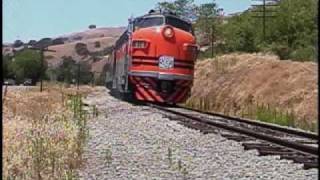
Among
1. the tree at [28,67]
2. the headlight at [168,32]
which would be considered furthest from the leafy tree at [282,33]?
the tree at [28,67]

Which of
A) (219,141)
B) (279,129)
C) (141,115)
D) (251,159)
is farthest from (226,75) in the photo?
(251,159)

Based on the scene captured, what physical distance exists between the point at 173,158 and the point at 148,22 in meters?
16.7

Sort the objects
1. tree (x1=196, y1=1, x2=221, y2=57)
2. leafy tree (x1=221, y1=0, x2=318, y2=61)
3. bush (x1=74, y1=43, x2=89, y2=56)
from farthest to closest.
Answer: bush (x1=74, y1=43, x2=89, y2=56), tree (x1=196, y1=1, x2=221, y2=57), leafy tree (x1=221, y1=0, x2=318, y2=61)

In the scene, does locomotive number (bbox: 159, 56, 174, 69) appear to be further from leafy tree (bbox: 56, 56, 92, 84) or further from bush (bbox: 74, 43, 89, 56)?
bush (bbox: 74, 43, 89, 56)

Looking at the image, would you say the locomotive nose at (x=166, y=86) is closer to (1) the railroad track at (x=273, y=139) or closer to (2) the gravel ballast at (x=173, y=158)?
(1) the railroad track at (x=273, y=139)

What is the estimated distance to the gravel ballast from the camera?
26.7ft

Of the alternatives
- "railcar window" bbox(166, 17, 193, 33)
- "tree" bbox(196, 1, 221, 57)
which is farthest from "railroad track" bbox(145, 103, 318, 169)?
"tree" bbox(196, 1, 221, 57)

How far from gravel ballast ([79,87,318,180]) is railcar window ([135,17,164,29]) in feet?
35.1

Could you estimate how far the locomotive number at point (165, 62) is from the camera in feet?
82.8

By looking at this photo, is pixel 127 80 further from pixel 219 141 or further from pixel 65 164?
pixel 65 164

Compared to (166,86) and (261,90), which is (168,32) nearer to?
(166,86)

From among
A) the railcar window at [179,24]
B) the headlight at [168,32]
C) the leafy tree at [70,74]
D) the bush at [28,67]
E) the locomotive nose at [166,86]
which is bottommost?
the leafy tree at [70,74]

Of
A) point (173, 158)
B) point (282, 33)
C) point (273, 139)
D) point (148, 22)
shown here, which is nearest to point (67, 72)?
point (282, 33)

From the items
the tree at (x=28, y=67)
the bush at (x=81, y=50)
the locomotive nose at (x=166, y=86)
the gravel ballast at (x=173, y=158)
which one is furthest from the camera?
the bush at (x=81, y=50)
